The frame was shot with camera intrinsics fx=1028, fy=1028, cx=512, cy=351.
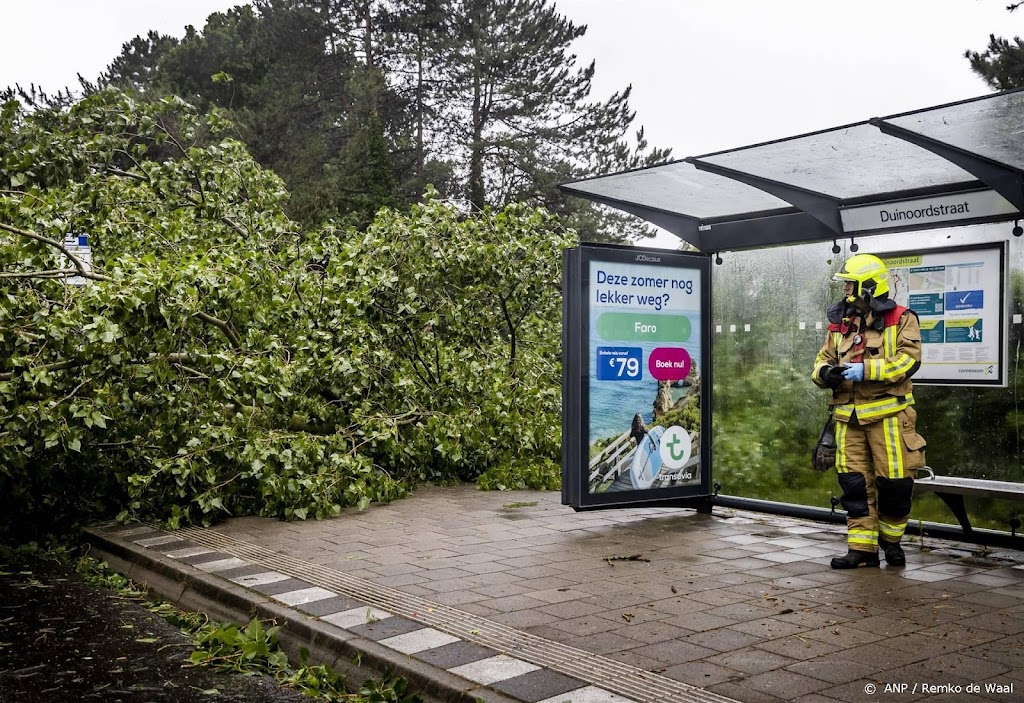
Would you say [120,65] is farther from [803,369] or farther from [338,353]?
[803,369]

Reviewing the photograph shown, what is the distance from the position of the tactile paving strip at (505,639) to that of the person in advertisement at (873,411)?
2.59 m

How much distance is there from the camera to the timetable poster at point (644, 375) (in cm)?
826

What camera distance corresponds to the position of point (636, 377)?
27.8ft

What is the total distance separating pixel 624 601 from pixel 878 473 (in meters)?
2.00

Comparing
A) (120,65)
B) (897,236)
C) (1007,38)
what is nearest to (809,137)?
(897,236)

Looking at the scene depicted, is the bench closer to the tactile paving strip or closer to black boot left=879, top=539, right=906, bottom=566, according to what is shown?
black boot left=879, top=539, right=906, bottom=566

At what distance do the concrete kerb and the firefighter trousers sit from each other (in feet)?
11.0

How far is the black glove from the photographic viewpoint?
21.7ft

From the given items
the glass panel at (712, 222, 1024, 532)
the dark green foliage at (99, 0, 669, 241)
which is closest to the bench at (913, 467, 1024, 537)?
the glass panel at (712, 222, 1024, 532)

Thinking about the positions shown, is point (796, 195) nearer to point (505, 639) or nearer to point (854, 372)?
point (854, 372)

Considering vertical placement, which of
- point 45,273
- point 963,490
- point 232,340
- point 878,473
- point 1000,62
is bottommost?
point 963,490

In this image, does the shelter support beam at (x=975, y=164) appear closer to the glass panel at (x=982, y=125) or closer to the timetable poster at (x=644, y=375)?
the glass panel at (x=982, y=125)

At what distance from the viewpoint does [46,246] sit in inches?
323

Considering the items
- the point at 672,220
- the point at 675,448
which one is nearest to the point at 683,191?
the point at 672,220
